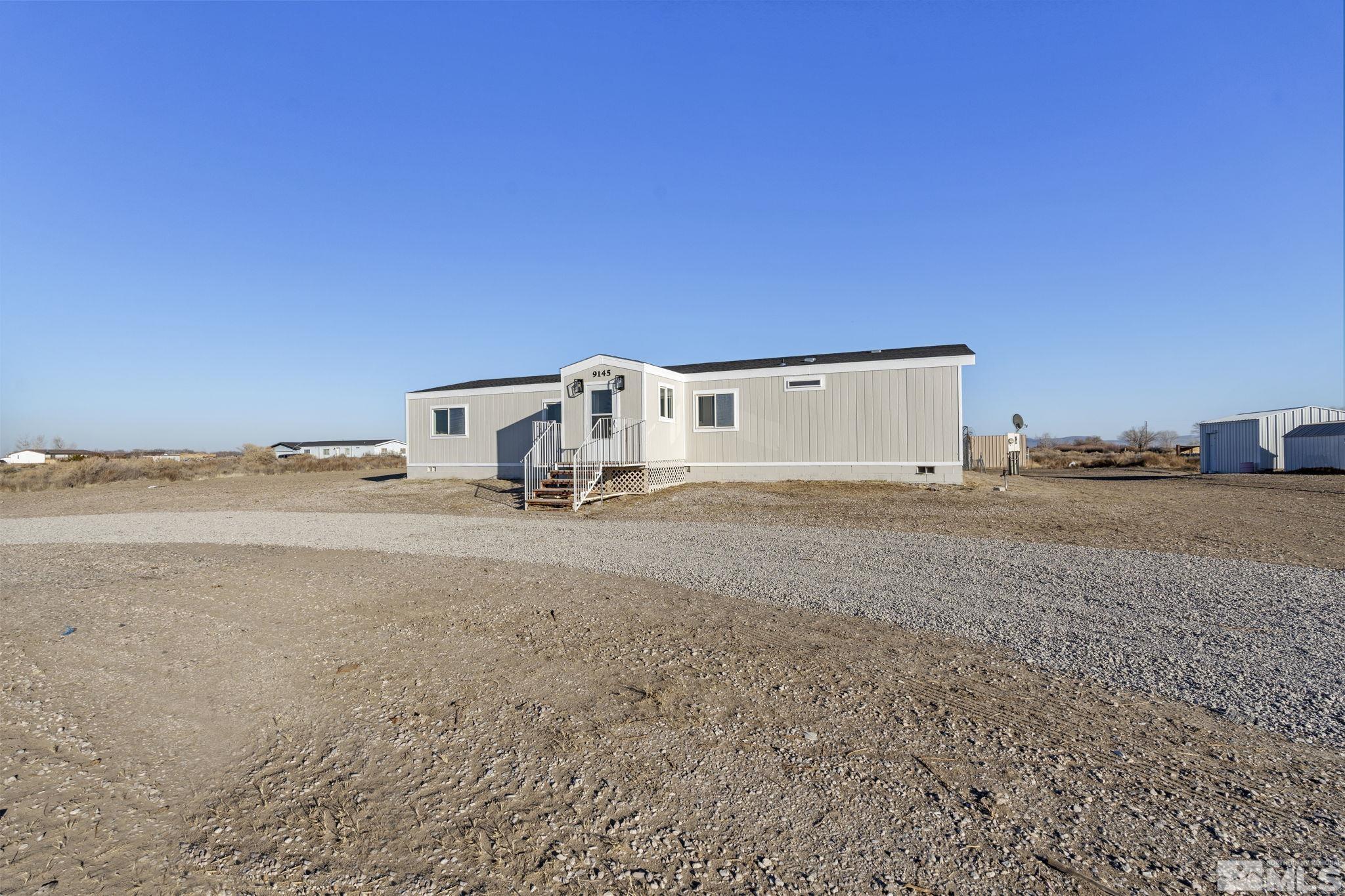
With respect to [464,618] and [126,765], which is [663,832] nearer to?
[126,765]

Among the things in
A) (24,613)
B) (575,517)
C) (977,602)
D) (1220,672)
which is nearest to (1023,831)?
(1220,672)

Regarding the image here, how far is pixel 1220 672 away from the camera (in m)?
3.73

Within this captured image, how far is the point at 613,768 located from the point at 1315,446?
28.9m

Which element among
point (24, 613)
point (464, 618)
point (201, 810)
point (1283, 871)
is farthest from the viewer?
point (24, 613)

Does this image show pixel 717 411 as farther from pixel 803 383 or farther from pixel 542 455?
pixel 542 455

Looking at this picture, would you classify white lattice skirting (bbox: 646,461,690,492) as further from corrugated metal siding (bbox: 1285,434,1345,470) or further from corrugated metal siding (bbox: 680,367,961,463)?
corrugated metal siding (bbox: 1285,434,1345,470)

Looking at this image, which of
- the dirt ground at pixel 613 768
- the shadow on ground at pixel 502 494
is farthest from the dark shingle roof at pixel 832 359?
the dirt ground at pixel 613 768

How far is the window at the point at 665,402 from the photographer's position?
651 inches

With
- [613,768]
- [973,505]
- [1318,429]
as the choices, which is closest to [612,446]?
[973,505]

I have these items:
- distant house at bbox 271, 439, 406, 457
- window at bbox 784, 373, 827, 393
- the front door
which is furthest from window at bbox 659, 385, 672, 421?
distant house at bbox 271, 439, 406, 457

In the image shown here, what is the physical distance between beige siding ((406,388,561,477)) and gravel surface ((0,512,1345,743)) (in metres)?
7.96

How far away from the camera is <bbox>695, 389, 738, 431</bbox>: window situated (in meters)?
17.3

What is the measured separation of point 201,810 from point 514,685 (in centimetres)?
151

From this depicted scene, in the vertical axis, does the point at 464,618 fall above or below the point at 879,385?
below
